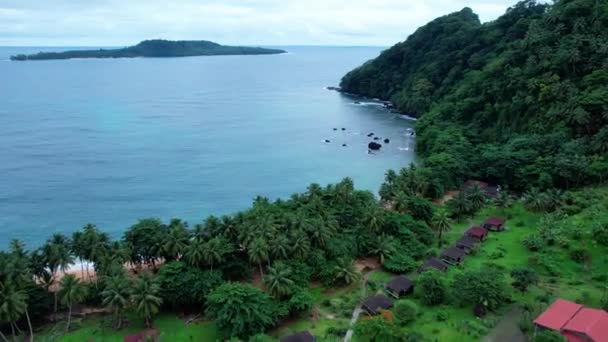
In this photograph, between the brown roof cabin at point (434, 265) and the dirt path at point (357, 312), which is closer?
the dirt path at point (357, 312)

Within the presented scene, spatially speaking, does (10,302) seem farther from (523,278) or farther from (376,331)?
(523,278)

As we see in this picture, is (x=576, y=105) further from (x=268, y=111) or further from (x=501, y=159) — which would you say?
(x=268, y=111)

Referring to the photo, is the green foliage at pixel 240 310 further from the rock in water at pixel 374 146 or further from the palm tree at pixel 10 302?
the rock in water at pixel 374 146

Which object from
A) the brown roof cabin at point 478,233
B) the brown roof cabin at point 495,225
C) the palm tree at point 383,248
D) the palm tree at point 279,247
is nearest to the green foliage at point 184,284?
the palm tree at point 279,247

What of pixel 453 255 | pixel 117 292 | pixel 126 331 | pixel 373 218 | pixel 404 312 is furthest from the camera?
Answer: pixel 373 218

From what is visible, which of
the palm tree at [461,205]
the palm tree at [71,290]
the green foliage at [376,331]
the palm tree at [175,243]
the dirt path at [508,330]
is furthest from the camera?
the palm tree at [461,205]

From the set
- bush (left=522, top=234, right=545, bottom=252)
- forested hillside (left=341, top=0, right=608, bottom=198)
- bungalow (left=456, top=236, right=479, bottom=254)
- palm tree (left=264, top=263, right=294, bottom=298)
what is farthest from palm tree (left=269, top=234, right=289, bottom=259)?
forested hillside (left=341, top=0, right=608, bottom=198)

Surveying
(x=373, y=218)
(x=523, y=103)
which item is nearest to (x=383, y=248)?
(x=373, y=218)
